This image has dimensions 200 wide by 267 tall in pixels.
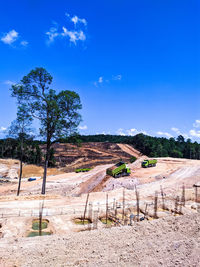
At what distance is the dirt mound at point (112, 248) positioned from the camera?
29.4 feet

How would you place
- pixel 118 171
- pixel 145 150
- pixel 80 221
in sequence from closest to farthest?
pixel 80 221 → pixel 118 171 → pixel 145 150

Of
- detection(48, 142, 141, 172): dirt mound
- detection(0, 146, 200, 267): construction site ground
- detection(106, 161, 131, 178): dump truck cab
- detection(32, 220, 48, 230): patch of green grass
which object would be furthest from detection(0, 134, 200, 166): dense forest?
detection(32, 220, 48, 230): patch of green grass

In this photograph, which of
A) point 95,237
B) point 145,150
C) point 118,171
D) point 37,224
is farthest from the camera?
point 145,150

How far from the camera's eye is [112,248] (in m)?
10.2

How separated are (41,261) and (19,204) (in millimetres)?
10440

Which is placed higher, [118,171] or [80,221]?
[118,171]

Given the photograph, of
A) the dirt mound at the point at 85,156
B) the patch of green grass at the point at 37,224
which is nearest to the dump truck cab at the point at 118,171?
the patch of green grass at the point at 37,224

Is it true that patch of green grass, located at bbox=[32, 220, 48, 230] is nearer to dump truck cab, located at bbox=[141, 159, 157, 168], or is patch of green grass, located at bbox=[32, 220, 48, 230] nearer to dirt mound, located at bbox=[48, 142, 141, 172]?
dump truck cab, located at bbox=[141, 159, 157, 168]

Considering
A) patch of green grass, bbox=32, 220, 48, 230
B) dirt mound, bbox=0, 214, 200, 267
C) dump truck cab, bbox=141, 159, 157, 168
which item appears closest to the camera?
dirt mound, bbox=0, 214, 200, 267

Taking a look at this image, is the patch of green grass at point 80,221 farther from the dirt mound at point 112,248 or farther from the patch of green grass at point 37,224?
the dirt mound at point 112,248

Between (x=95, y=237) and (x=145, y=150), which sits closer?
(x=95, y=237)

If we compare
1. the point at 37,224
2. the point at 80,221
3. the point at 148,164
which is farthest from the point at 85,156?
the point at 37,224

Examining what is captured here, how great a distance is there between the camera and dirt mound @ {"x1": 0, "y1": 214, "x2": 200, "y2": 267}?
8.97m

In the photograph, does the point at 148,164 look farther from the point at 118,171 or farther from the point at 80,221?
the point at 80,221
